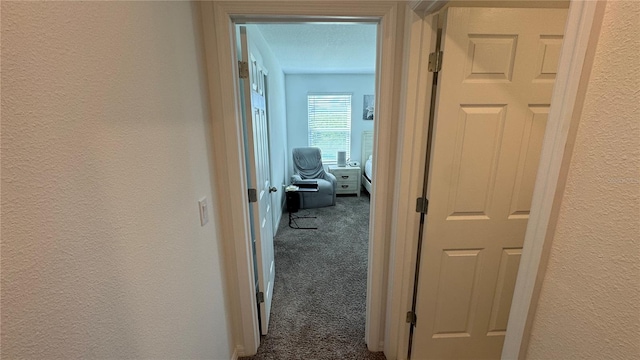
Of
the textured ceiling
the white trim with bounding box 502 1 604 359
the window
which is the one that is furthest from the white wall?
the white trim with bounding box 502 1 604 359

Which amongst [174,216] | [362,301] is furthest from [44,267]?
[362,301]

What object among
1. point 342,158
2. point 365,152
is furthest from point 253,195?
point 365,152

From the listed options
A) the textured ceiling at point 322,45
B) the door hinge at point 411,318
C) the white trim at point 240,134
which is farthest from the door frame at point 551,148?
the textured ceiling at point 322,45

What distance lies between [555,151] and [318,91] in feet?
15.7

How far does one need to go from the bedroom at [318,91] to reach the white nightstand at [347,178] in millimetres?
81

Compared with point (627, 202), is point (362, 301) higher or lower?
lower

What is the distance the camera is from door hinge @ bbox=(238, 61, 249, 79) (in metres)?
1.38

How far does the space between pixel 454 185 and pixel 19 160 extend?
4.80 ft

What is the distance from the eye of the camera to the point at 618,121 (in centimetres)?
45

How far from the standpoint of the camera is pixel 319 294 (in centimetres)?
228

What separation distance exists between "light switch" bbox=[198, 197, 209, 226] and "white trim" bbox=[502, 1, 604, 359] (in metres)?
1.17

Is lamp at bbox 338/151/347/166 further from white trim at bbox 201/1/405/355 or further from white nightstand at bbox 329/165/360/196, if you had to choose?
white trim at bbox 201/1/405/355

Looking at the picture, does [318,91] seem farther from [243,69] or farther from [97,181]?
[97,181]

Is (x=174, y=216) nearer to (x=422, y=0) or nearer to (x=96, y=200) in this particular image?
(x=96, y=200)
